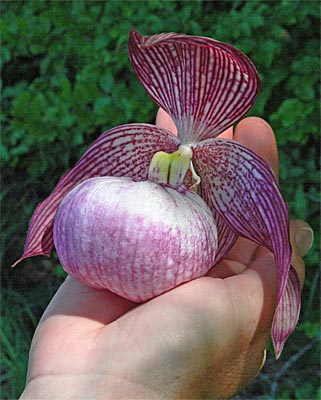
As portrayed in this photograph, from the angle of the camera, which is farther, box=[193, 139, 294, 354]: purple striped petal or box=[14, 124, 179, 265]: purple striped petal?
box=[14, 124, 179, 265]: purple striped petal

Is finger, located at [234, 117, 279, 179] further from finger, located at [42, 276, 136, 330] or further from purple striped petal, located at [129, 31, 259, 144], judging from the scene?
finger, located at [42, 276, 136, 330]

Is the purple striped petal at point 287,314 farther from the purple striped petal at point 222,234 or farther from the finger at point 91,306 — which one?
the finger at point 91,306

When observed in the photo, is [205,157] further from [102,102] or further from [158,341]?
[102,102]

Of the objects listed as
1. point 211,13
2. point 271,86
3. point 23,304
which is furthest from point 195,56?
point 23,304

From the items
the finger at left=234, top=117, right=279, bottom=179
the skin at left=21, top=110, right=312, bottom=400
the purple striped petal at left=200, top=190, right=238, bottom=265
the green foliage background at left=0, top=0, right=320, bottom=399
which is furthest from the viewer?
the green foliage background at left=0, top=0, right=320, bottom=399

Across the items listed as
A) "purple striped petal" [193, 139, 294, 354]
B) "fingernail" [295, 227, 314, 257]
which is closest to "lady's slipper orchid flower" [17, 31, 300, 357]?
"purple striped petal" [193, 139, 294, 354]

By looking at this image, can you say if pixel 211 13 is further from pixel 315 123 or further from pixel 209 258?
pixel 209 258

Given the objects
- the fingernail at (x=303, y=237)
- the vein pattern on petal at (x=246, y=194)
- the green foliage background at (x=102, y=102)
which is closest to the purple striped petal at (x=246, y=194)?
the vein pattern on petal at (x=246, y=194)
